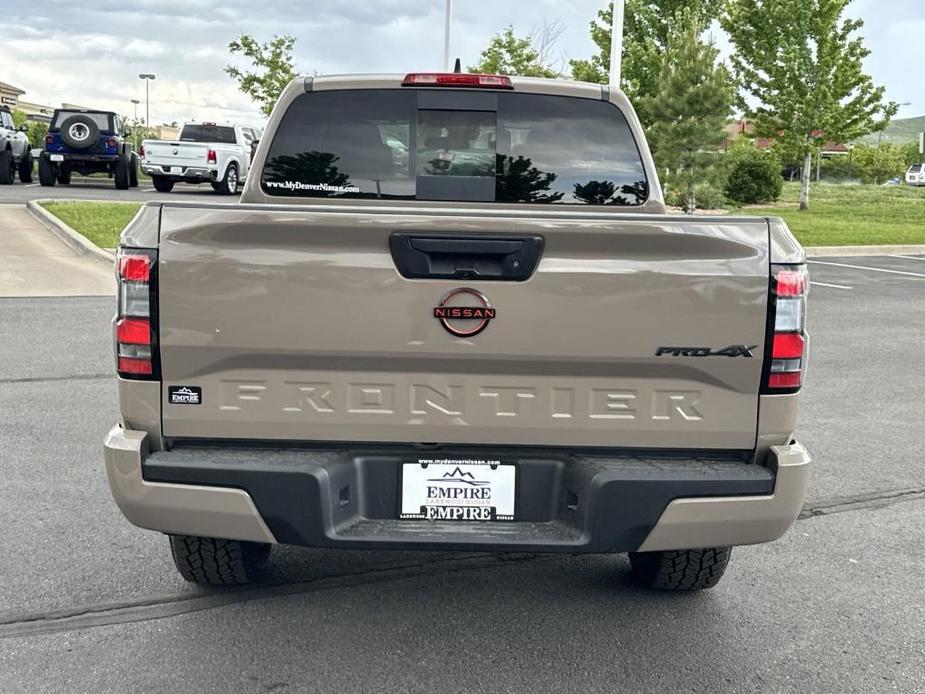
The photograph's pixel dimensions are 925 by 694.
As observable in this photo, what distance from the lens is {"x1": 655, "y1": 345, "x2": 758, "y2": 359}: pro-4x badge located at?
294cm

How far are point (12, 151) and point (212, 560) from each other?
26.3 meters

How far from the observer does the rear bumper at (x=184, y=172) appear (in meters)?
24.6

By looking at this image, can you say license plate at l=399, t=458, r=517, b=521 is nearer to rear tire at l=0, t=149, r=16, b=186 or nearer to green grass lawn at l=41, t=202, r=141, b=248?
green grass lawn at l=41, t=202, r=141, b=248

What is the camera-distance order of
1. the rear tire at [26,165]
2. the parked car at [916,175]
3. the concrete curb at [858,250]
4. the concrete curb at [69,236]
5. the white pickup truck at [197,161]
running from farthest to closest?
the parked car at [916,175], the rear tire at [26,165], the white pickup truck at [197,161], the concrete curb at [858,250], the concrete curb at [69,236]

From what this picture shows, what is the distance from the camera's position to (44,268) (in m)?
Answer: 12.9

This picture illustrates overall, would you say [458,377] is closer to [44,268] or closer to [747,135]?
[44,268]

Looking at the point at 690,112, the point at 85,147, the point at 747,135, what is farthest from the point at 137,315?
the point at 747,135

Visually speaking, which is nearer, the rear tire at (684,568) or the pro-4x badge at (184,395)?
the pro-4x badge at (184,395)

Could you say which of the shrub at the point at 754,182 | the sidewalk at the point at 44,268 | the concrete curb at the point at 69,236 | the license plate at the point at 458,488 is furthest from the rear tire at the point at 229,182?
the license plate at the point at 458,488

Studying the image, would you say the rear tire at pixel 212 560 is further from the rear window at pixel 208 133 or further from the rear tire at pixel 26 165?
the rear tire at pixel 26 165

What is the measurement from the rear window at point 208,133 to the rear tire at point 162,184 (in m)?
1.21

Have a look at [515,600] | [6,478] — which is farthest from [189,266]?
[6,478]

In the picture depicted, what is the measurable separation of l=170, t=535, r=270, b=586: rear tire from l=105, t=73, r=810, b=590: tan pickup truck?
1.68 feet

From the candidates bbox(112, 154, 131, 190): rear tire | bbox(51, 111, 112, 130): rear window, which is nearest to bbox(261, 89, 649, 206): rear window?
bbox(51, 111, 112, 130): rear window
